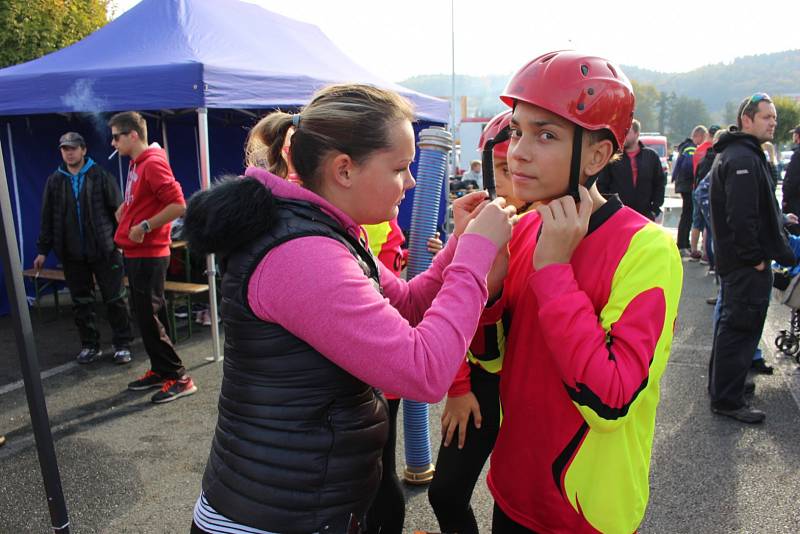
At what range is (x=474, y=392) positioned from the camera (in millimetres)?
1881

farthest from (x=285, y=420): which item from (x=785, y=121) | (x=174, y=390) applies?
(x=785, y=121)

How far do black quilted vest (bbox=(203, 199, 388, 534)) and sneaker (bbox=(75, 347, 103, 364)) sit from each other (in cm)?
508

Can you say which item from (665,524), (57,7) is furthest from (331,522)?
(57,7)

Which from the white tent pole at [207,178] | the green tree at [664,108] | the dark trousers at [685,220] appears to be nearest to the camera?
the white tent pole at [207,178]

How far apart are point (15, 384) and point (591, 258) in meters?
5.38

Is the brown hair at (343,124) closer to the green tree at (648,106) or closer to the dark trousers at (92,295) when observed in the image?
the dark trousers at (92,295)

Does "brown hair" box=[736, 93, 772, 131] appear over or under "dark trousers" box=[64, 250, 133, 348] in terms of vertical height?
over

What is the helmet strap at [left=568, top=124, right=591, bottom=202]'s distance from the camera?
147cm

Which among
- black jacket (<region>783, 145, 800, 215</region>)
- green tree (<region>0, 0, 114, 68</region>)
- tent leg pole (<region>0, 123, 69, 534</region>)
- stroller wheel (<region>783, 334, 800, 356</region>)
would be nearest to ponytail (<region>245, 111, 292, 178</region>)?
tent leg pole (<region>0, 123, 69, 534</region>)

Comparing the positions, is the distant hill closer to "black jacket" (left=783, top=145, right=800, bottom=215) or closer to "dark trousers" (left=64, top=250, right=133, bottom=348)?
"black jacket" (left=783, top=145, right=800, bottom=215)

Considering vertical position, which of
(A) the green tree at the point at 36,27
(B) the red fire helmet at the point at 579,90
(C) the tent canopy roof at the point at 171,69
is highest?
(A) the green tree at the point at 36,27

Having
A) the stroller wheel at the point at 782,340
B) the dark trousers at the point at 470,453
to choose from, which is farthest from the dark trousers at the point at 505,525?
the stroller wheel at the point at 782,340

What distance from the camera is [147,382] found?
16.9 ft

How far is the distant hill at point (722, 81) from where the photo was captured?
140625 millimetres
